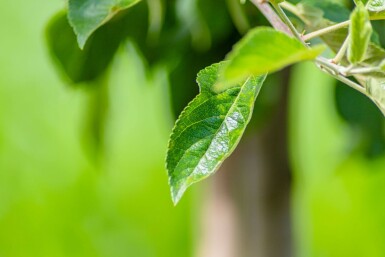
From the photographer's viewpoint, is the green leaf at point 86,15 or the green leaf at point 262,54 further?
the green leaf at point 86,15

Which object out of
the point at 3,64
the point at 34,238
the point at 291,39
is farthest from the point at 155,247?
the point at 291,39

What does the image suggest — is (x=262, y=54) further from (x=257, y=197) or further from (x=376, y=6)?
(x=257, y=197)

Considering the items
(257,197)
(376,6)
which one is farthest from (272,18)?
(257,197)

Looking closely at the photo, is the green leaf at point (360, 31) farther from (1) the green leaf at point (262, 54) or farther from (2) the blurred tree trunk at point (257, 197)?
(2) the blurred tree trunk at point (257, 197)

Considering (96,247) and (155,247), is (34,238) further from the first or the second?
(155,247)

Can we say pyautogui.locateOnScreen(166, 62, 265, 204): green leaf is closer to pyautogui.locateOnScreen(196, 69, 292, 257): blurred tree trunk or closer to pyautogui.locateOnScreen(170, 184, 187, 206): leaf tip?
pyautogui.locateOnScreen(170, 184, 187, 206): leaf tip

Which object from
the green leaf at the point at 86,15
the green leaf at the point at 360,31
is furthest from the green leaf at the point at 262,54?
the green leaf at the point at 86,15
